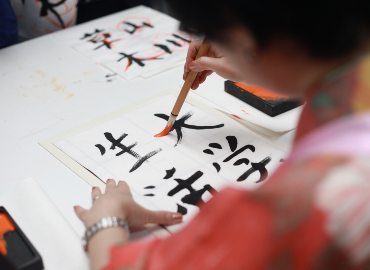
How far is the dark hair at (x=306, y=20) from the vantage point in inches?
11.2

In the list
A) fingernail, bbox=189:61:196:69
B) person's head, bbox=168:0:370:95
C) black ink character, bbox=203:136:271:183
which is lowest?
black ink character, bbox=203:136:271:183

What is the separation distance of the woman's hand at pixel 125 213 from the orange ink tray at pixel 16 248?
0.24 feet

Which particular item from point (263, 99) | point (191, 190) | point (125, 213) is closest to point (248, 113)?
point (263, 99)

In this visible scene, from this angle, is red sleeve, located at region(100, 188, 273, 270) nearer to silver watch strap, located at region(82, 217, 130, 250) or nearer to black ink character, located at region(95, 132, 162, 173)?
silver watch strap, located at region(82, 217, 130, 250)

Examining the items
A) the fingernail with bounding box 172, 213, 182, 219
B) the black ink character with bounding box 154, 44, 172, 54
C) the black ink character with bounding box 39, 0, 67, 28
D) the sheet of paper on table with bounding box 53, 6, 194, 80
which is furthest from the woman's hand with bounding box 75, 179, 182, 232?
the black ink character with bounding box 39, 0, 67, 28

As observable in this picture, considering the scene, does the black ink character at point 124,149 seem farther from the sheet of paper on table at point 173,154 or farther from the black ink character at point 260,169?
the black ink character at point 260,169

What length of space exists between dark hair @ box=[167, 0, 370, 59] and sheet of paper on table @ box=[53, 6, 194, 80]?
583mm

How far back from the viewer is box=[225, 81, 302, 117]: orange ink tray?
2.37 feet

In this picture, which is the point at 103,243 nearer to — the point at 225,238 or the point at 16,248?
the point at 16,248

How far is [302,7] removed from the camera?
29 centimetres

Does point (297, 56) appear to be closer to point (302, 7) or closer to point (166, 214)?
point (302, 7)

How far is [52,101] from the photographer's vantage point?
2.69 ft

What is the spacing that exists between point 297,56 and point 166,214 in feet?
0.91

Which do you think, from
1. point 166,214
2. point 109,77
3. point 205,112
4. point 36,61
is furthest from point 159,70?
point 166,214
